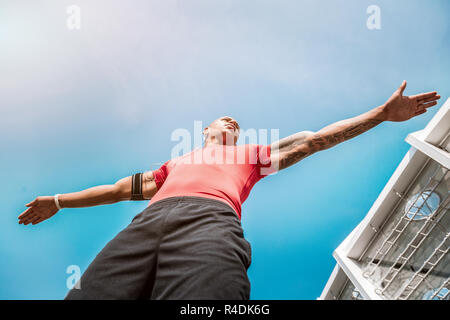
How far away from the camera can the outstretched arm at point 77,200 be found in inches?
120

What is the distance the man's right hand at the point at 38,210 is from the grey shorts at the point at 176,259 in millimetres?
1615

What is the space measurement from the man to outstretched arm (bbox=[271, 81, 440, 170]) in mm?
10

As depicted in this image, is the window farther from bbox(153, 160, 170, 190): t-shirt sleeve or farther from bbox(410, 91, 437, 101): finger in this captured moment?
bbox(153, 160, 170, 190): t-shirt sleeve

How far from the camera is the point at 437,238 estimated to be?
8750mm

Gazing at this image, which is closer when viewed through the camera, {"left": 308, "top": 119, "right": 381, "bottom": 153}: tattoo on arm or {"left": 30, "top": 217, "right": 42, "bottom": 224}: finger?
{"left": 308, "top": 119, "right": 381, "bottom": 153}: tattoo on arm

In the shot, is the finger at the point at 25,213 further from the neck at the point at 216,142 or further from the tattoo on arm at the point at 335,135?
the tattoo on arm at the point at 335,135

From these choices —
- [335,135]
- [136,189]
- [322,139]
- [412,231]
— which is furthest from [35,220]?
[412,231]

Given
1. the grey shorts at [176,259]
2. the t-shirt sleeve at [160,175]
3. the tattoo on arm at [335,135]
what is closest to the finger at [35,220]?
the t-shirt sleeve at [160,175]

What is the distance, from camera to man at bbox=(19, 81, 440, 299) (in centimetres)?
161

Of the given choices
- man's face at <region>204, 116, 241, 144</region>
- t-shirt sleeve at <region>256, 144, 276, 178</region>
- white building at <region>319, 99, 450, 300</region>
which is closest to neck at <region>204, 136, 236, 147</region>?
man's face at <region>204, 116, 241, 144</region>

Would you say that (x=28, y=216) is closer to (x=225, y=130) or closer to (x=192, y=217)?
(x=192, y=217)
